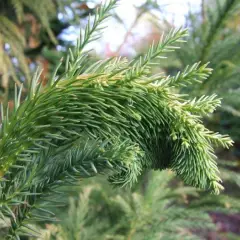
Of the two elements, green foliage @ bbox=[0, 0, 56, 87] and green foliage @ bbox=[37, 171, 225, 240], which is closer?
green foliage @ bbox=[37, 171, 225, 240]

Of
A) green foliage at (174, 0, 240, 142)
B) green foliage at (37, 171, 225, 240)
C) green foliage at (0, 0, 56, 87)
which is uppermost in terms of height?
green foliage at (174, 0, 240, 142)

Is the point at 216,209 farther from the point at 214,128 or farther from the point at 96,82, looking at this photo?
the point at 96,82

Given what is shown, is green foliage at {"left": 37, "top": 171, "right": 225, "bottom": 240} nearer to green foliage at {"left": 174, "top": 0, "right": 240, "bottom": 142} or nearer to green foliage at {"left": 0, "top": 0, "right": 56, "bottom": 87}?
green foliage at {"left": 174, "top": 0, "right": 240, "bottom": 142}

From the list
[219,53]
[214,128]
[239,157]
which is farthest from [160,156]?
[239,157]

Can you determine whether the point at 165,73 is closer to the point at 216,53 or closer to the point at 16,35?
the point at 216,53

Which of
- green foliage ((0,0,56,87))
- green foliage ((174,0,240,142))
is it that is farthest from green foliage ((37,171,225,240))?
green foliage ((0,0,56,87))

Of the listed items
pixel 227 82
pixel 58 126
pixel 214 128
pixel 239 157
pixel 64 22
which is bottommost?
pixel 239 157

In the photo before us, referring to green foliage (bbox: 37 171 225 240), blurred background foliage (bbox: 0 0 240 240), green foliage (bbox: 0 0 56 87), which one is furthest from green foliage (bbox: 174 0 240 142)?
green foliage (bbox: 0 0 56 87)

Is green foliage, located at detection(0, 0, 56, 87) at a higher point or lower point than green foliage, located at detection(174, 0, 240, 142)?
lower

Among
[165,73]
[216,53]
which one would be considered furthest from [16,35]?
[216,53]

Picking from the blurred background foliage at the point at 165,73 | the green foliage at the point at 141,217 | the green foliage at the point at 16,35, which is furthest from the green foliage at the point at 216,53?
the green foliage at the point at 16,35

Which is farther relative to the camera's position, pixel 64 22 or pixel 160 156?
pixel 64 22
